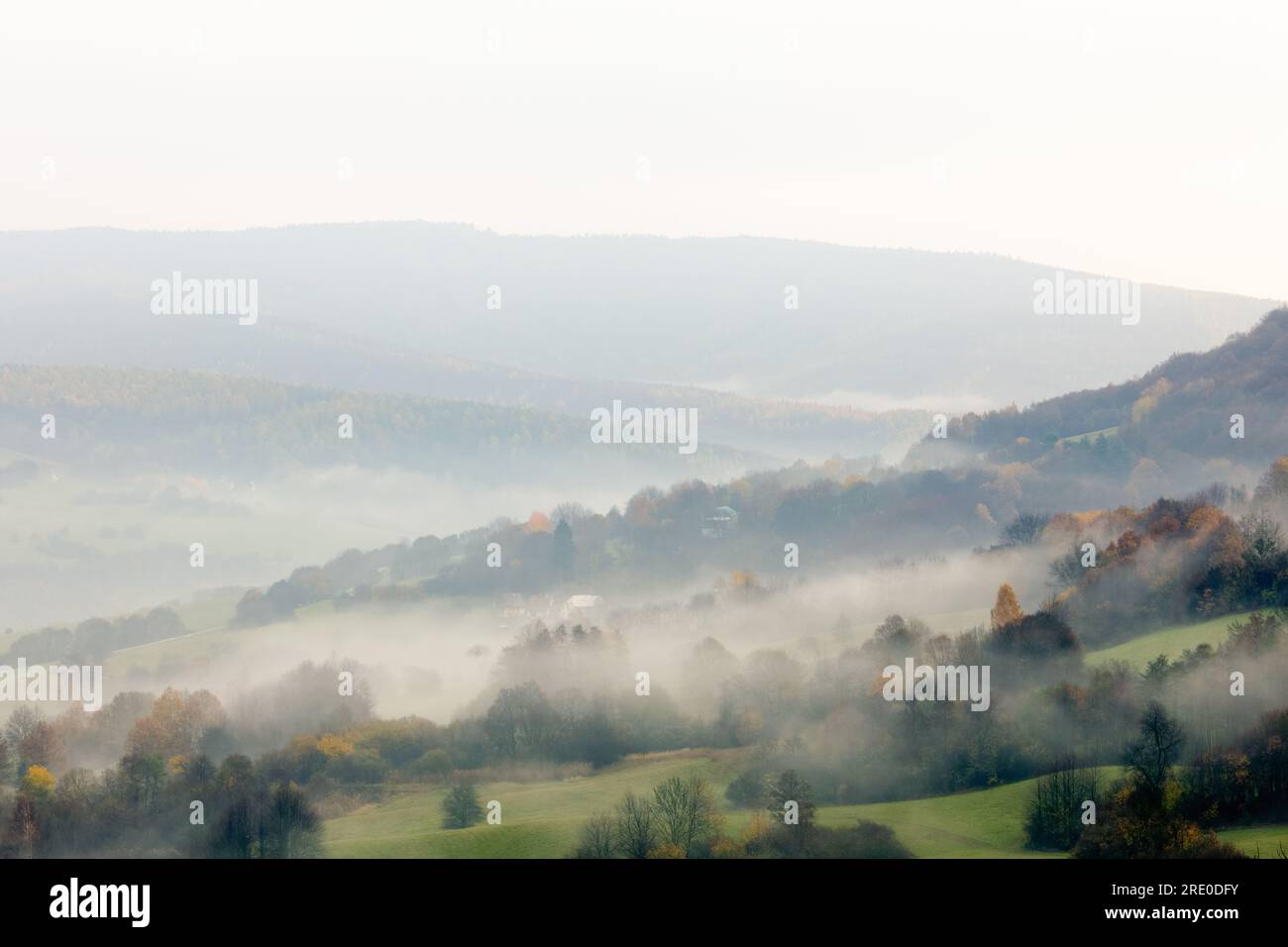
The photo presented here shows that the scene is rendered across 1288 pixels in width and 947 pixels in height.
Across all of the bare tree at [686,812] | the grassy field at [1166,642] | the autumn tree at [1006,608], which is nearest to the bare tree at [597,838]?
the bare tree at [686,812]

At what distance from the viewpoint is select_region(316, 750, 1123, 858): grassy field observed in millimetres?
49125

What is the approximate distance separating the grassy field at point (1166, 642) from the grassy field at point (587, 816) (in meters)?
14.1

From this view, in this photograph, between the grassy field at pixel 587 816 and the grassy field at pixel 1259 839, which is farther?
the grassy field at pixel 587 816

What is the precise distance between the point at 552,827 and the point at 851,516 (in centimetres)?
8558

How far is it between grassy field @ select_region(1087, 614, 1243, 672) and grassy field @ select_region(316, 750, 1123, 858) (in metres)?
14.1

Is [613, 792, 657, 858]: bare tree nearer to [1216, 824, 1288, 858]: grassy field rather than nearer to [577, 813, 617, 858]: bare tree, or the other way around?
[577, 813, 617, 858]: bare tree

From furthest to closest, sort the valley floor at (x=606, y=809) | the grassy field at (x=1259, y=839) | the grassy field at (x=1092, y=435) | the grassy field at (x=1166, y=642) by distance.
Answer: the grassy field at (x=1092, y=435) < the grassy field at (x=1166, y=642) < the valley floor at (x=606, y=809) < the grassy field at (x=1259, y=839)

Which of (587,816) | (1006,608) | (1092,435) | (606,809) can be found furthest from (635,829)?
(1092,435)

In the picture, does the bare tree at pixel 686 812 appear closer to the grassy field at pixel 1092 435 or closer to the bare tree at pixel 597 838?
the bare tree at pixel 597 838

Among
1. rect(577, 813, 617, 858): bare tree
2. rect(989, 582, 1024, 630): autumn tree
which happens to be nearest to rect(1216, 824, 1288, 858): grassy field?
rect(577, 813, 617, 858): bare tree

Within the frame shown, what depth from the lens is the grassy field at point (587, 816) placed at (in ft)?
161

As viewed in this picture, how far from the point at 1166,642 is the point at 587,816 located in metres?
31.5
